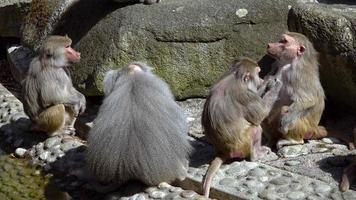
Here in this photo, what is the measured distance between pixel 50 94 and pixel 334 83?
239cm

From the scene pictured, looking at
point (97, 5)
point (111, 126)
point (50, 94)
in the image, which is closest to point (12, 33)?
point (97, 5)

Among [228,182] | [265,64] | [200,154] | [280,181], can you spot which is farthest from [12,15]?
[280,181]

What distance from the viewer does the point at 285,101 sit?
19.4 ft

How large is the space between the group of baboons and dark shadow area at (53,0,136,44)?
60.8 inches

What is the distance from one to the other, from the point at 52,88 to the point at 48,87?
35mm

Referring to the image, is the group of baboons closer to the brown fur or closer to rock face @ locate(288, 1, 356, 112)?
the brown fur

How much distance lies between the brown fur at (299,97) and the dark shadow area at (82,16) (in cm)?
204

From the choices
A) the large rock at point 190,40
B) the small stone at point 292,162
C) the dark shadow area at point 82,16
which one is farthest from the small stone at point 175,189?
the dark shadow area at point 82,16

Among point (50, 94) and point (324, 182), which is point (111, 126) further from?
point (324, 182)

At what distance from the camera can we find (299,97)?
5832 millimetres

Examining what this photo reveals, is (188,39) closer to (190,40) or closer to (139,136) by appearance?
(190,40)

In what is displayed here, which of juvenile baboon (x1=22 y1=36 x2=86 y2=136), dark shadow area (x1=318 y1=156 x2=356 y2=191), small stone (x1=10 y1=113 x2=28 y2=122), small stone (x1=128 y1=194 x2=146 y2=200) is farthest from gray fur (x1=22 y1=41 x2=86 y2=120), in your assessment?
dark shadow area (x1=318 y1=156 x2=356 y2=191)

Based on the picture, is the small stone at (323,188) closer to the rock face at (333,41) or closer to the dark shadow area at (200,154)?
the dark shadow area at (200,154)

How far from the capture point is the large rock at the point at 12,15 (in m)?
9.17
